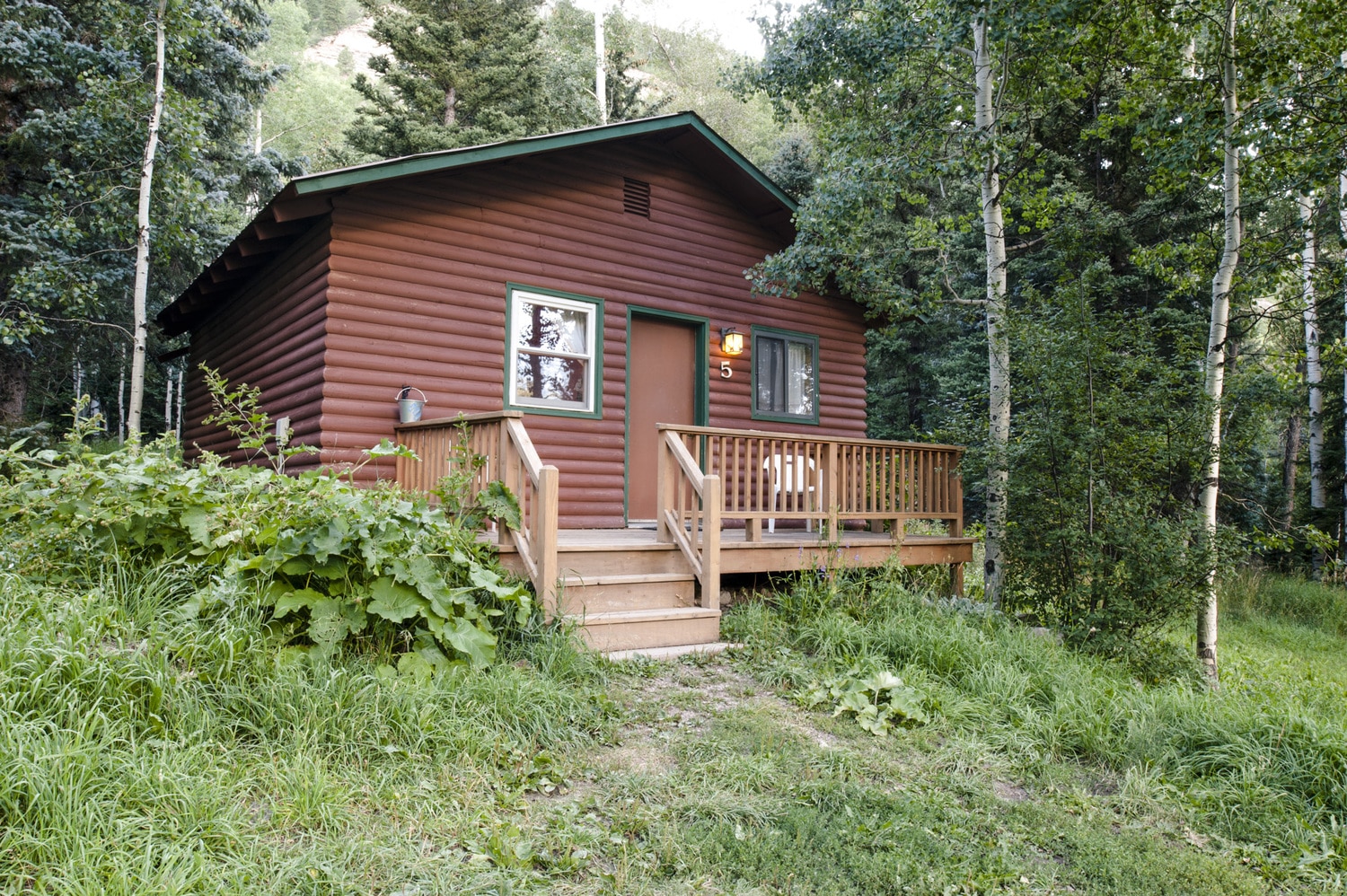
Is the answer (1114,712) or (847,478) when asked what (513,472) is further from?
(1114,712)

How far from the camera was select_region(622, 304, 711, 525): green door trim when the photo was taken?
854cm

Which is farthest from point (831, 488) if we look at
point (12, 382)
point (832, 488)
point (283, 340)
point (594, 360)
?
point (12, 382)

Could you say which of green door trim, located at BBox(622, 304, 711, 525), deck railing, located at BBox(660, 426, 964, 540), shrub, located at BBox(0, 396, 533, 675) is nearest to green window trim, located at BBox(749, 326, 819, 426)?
green door trim, located at BBox(622, 304, 711, 525)

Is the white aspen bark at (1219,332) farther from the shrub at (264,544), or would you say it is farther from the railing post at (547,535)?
the shrub at (264,544)

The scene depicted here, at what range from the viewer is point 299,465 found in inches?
305

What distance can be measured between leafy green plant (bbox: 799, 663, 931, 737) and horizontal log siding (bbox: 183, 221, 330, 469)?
15.6 feet

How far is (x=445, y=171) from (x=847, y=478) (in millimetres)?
4587

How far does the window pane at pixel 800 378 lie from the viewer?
31.8ft

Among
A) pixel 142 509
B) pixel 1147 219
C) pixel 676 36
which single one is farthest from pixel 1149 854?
pixel 676 36

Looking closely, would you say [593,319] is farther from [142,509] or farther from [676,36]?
[676,36]

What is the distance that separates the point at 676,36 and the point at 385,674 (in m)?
29.0

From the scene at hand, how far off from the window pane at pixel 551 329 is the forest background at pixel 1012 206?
215 centimetres

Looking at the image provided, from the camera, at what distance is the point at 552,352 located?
810cm

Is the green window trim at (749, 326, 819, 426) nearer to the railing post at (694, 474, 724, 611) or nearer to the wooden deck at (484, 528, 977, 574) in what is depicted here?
the wooden deck at (484, 528, 977, 574)
